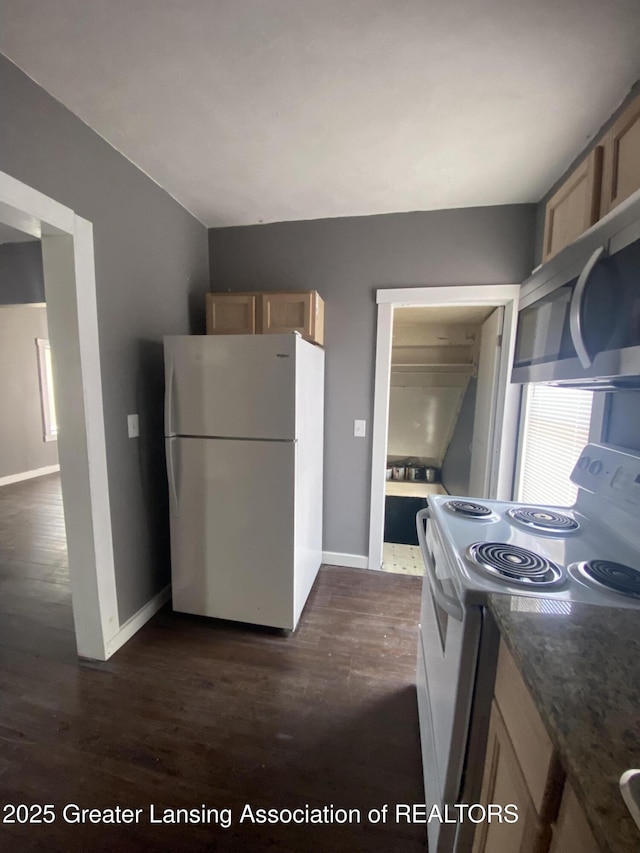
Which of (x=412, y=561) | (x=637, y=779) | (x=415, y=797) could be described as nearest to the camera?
(x=637, y=779)

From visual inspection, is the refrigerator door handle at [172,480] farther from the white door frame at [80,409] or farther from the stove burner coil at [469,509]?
the stove burner coil at [469,509]

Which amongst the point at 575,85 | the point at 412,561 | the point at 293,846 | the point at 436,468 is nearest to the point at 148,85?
the point at 575,85

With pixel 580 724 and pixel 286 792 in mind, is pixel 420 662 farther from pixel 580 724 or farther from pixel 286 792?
pixel 580 724

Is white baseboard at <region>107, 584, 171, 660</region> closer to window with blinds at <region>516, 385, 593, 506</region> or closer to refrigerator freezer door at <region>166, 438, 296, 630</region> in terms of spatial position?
refrigerator freezer door at <region>166, 438, 296, 630</region>

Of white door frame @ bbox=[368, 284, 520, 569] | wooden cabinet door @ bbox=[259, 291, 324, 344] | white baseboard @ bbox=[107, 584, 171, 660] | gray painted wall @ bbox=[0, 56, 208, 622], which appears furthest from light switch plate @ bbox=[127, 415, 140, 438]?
white door frame @ bbox=[368, 284, 520, 569]

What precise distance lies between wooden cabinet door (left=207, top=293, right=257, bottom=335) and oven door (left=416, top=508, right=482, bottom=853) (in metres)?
1.66

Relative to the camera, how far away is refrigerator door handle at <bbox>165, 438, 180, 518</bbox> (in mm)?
1901

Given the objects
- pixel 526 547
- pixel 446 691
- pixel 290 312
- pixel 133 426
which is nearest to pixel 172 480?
pixel 133 426

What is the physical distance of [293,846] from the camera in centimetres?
108

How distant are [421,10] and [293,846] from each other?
2.60 meters

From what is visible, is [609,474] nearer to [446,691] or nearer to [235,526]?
[446,691]

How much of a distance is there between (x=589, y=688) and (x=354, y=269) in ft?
7.91

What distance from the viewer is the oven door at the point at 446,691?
2.67 ft

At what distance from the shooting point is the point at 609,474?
4.06 feet
